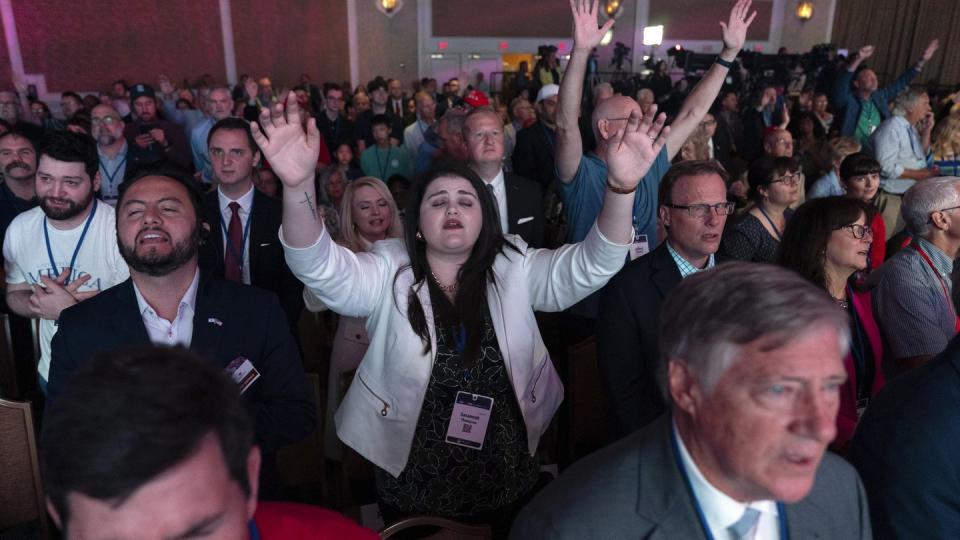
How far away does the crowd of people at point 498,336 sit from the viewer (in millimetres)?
969

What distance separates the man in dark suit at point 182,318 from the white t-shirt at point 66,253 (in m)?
0.73

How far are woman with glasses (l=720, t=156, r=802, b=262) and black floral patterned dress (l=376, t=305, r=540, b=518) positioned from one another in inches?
60.6

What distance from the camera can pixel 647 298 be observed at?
6.45 feet

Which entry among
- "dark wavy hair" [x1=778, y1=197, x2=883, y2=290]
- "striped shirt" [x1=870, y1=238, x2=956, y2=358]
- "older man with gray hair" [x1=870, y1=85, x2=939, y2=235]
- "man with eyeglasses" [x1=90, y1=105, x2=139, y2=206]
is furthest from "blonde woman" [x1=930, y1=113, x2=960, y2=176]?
"man with eyeglasses" [x1=90, y1=105, x2=139, y2=206]

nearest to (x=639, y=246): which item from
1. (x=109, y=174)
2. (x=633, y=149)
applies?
(x=633, y=149)

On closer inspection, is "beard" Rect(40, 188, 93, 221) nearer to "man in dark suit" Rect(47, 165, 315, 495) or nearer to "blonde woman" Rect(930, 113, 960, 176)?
"man in dark suit" Rect(47, 165, 315, 495)

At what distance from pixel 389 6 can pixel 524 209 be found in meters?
11.5

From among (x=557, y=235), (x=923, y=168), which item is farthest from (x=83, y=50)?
(x=923, y=168)

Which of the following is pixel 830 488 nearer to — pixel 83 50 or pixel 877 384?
pixel 877 384

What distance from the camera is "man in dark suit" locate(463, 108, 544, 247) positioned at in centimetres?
329

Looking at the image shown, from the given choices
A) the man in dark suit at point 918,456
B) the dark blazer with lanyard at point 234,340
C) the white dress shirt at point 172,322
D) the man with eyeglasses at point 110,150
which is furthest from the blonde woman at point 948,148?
the man with eyeglasses at point 110,150

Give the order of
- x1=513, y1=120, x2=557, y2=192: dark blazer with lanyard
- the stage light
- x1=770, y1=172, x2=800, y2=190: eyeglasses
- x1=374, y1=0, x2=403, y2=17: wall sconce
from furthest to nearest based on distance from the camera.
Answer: the stage light, x1=374, y1=0, x2=403, y2=17: wall sconce, x1=513, y1=120, x2=557, y2=192: dark blazer with lanyard, x1=770, y1=172, x2=800, y2=190: eyeglasses

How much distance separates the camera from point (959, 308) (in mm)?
1980

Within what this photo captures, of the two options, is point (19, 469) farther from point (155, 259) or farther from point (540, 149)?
point (540, 149)
